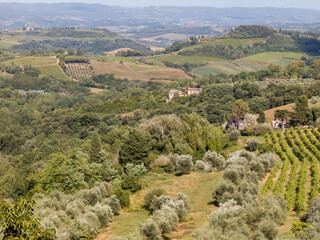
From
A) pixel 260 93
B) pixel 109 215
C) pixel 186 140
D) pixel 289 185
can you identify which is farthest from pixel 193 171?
pixel 260 93

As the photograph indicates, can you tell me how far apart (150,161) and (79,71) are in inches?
5660

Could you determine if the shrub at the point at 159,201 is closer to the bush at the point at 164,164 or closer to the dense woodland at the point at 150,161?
the dense woodland at the point at 150,161

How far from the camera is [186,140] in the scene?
5572cm

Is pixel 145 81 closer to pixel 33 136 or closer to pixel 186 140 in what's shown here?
pixel 33 136

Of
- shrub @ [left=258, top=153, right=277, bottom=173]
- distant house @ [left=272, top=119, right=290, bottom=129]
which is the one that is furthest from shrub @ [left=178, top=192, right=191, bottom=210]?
distant house @ [left=272, top=119, right=290, bottom=129]

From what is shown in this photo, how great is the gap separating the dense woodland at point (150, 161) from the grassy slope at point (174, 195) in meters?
0.85

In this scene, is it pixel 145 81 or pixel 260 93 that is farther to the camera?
pixel 145 81

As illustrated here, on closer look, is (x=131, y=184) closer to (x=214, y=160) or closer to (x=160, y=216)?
(x=214, y=160)

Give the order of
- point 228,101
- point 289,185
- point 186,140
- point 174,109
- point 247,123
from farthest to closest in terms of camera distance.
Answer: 1. point 228,101
2. point 174,109
3. point 247,123
4. point 186,140
5. point 289,185

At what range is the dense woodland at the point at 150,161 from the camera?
24141 mm

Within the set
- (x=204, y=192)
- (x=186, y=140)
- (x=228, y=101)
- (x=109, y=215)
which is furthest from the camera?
(x=228, y=101)

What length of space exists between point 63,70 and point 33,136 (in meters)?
90.1

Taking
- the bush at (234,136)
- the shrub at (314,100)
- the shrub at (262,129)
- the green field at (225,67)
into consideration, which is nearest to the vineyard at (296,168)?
the shrub at (262,129)

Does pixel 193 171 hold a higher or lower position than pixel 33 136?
higher
